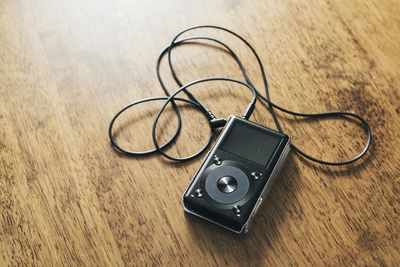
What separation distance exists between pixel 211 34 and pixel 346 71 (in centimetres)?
24

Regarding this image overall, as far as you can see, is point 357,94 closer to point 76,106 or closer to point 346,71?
point 346,71

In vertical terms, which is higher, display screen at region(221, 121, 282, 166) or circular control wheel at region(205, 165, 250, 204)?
display screen at region(221, 121, 282, 166)

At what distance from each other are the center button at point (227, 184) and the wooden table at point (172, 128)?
6 cm

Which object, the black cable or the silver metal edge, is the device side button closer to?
the silver metal edge

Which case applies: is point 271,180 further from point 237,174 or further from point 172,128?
point 172,128

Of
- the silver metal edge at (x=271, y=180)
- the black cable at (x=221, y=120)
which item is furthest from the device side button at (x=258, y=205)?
the black cable at (x=221, y=120)

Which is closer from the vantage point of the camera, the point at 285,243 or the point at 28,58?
the point at 285,243

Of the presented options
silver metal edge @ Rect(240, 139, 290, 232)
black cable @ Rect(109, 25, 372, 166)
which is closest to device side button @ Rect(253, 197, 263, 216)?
silver metal edge @ Rect(240, 139, 290, 232)

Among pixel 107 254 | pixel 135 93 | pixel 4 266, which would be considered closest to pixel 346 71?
pixel 135 93

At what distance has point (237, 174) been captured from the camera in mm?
728

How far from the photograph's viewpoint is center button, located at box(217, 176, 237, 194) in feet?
2.35

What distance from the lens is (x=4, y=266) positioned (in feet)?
2.32

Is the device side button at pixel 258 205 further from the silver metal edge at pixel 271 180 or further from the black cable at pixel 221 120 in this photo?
the black cable at pixel 221 120

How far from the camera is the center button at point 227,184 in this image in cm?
72
